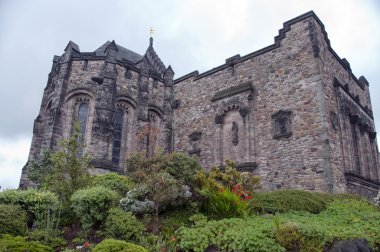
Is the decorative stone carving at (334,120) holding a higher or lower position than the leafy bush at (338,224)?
higher

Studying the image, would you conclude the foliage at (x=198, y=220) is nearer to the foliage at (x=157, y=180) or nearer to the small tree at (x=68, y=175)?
the foliage at (x=157, y=180)

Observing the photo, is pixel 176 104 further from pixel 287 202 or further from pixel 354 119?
pixel 287 202

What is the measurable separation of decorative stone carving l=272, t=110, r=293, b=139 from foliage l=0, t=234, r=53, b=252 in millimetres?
12195

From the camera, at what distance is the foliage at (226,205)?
9.14 metres

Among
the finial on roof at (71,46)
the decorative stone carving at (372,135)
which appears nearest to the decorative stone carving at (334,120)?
the decorative stone carving at (372,135)

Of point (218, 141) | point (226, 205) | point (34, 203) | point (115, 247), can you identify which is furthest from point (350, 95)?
point (34, 203)

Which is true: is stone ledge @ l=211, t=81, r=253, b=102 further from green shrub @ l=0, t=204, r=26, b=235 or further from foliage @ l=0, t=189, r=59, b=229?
green shrub @ l=0, t=204, r=26, b=235

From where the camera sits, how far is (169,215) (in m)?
9.52

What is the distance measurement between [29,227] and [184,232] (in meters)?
4.42

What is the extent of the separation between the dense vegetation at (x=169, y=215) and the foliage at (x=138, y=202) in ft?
0.09

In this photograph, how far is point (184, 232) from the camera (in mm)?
7699

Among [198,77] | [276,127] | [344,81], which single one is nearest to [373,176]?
[344,81]

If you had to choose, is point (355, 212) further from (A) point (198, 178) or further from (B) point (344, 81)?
(B) point (344, 81)

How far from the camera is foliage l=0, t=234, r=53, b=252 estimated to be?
20.4 ft
